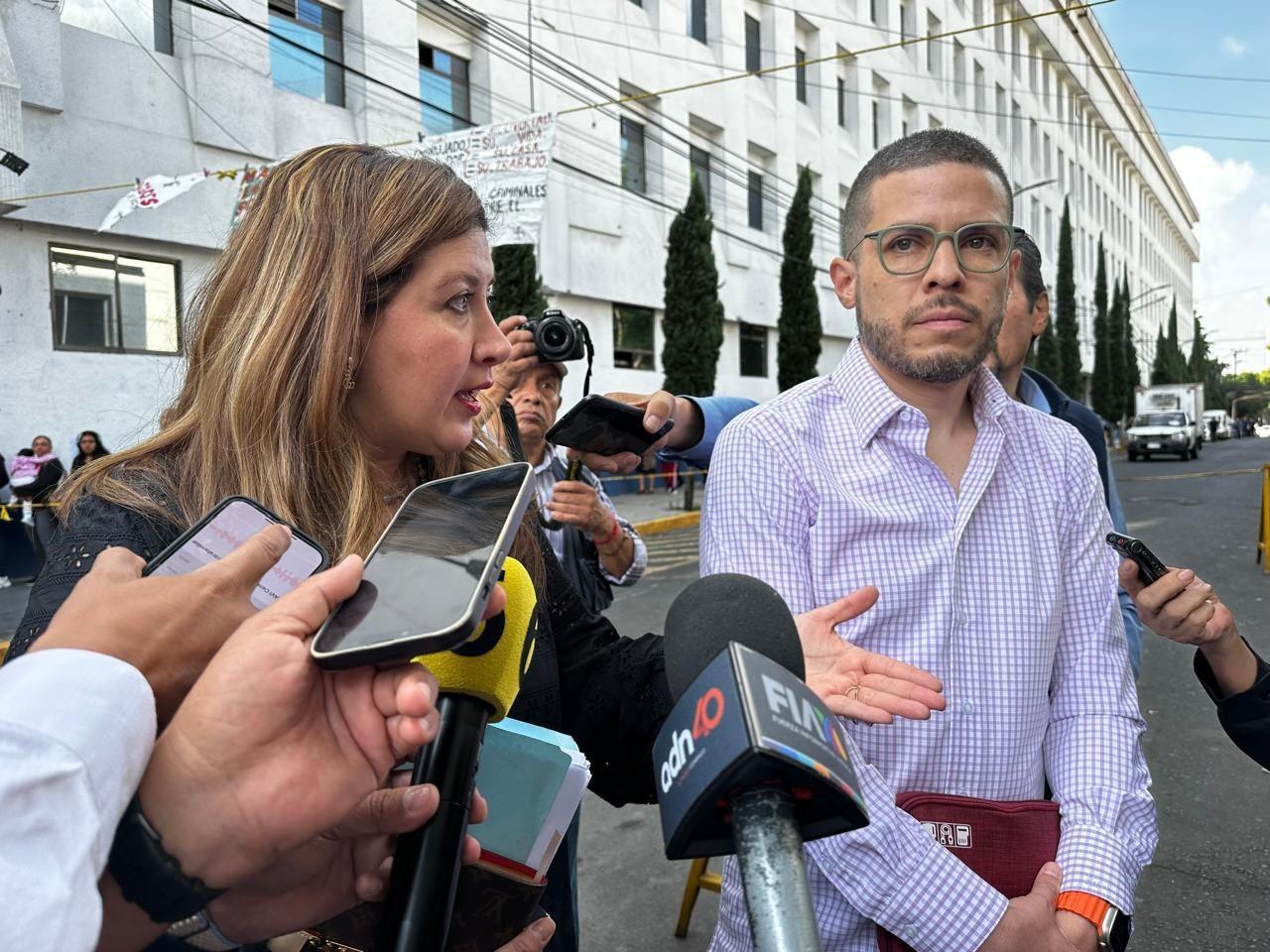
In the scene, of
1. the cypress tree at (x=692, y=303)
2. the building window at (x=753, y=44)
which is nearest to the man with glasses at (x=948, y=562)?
the cypress tree at (x=692, y=303)

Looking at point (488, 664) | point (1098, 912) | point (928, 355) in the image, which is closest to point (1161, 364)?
point (928, 355)

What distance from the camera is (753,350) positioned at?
21703mm

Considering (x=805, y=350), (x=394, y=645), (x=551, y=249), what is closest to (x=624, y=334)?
(x=551, y=249)

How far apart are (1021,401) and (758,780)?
2856 mm

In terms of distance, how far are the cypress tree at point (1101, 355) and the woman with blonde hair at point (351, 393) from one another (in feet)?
149

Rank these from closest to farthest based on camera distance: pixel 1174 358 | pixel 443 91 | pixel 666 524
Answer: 1. pixel 666 524
2. pixel 443 91
3. pixel 1174 358

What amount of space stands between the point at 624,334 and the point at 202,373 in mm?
16389

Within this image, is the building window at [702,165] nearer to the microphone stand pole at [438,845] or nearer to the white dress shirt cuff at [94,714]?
the microphone stand pole at [438,845]

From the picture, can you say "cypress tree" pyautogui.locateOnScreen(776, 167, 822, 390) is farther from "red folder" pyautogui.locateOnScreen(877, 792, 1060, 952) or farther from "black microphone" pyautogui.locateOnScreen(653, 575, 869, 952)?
"black microphone" pyautogui.locateOnScreen(653, 575, 869, 952)

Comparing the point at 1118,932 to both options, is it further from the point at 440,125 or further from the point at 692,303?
the point at 692,303

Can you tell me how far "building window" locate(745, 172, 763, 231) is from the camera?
20906 millimetres

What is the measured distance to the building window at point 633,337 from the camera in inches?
691

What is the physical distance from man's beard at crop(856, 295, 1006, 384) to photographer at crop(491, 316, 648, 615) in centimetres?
147

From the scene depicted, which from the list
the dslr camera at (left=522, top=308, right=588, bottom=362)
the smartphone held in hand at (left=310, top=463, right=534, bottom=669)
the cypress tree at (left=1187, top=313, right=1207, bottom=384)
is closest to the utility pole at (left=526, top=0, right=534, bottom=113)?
the dslr camera at (left=522, top=308, right=588, bottom=362)
